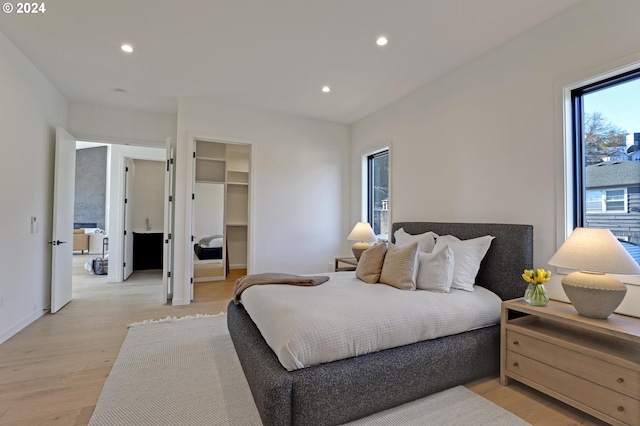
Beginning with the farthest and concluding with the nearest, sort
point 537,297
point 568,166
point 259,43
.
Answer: point 259,43 → point 568,166 → point 537,297

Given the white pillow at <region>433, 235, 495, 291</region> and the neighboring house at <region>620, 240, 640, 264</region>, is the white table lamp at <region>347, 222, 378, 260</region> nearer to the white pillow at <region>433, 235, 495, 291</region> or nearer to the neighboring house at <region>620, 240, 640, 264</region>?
the white pillow at <region>433, 235, 495, 291</region>

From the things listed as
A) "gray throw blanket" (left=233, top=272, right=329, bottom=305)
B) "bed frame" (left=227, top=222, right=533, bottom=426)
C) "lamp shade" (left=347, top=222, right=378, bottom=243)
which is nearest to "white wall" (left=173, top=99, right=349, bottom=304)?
"lamp shade" (left=347, top=222, right=378, bottom=243)

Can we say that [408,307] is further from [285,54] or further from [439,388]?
[285,54]

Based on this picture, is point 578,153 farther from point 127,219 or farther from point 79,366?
point 127,219

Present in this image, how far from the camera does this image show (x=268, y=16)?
96.8 inches

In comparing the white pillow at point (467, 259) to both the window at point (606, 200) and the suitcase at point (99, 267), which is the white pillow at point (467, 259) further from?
the suitcase at point (99, 267)

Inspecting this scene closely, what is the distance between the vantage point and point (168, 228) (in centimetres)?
416

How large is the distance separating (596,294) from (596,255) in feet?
0.77

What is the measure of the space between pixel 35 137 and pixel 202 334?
2.95 meters

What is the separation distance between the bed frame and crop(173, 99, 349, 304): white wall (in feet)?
6.76

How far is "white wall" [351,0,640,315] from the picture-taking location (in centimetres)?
218

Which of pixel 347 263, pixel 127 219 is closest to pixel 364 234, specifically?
pixel 347 263

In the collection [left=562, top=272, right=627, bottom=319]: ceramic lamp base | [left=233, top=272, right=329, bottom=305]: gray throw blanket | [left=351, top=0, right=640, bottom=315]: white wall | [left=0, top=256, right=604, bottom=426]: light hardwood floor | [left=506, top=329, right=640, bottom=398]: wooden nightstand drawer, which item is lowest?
[left=0, top=256, right=604, bottom=426]: light hardwood floor

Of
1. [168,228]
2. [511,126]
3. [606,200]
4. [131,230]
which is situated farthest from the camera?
[131,230]
